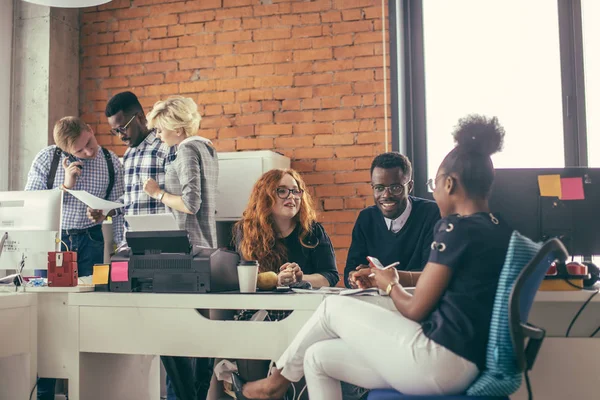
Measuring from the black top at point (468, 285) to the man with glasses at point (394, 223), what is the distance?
0.95m

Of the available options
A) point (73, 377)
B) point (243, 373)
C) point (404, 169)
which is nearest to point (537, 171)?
point (404, 169)

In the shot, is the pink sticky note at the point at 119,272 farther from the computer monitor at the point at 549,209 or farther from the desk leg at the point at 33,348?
the computer monitor at the point at 549,209

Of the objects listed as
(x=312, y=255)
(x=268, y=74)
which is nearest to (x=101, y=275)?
(x=312, y=255)

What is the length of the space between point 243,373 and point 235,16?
8.52ft

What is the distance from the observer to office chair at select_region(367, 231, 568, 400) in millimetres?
1450

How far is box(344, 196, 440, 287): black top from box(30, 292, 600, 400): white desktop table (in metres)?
0.70

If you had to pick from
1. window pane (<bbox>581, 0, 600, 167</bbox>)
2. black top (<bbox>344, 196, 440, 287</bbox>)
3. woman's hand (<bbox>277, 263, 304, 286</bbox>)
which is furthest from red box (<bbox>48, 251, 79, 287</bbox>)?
window pane (<bbox>581, 0, 600, 167</bbox>)

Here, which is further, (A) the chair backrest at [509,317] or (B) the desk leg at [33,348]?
(B) the desk leg at [33,348]

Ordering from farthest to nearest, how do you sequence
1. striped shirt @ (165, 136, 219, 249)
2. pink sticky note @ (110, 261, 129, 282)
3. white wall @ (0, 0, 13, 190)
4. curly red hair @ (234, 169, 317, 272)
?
white wall @ (0, 0, 13, 190)
striped shirt @ (165, 136, 219, 249)
curly red hair @ (234, 169, 317, 272)
pink sticky note @ (110, 261, 129, 282)

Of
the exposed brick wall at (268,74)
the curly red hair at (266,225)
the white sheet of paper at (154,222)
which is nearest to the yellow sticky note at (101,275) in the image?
the white sheet of paper at (154,222)

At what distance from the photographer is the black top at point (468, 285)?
59.8 inches

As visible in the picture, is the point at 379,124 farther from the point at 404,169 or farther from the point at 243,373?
the point at 243,373

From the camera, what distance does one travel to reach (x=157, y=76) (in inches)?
166

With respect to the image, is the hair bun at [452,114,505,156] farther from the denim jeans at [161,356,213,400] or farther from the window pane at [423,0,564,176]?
the window pane at [423,0,564,176]
